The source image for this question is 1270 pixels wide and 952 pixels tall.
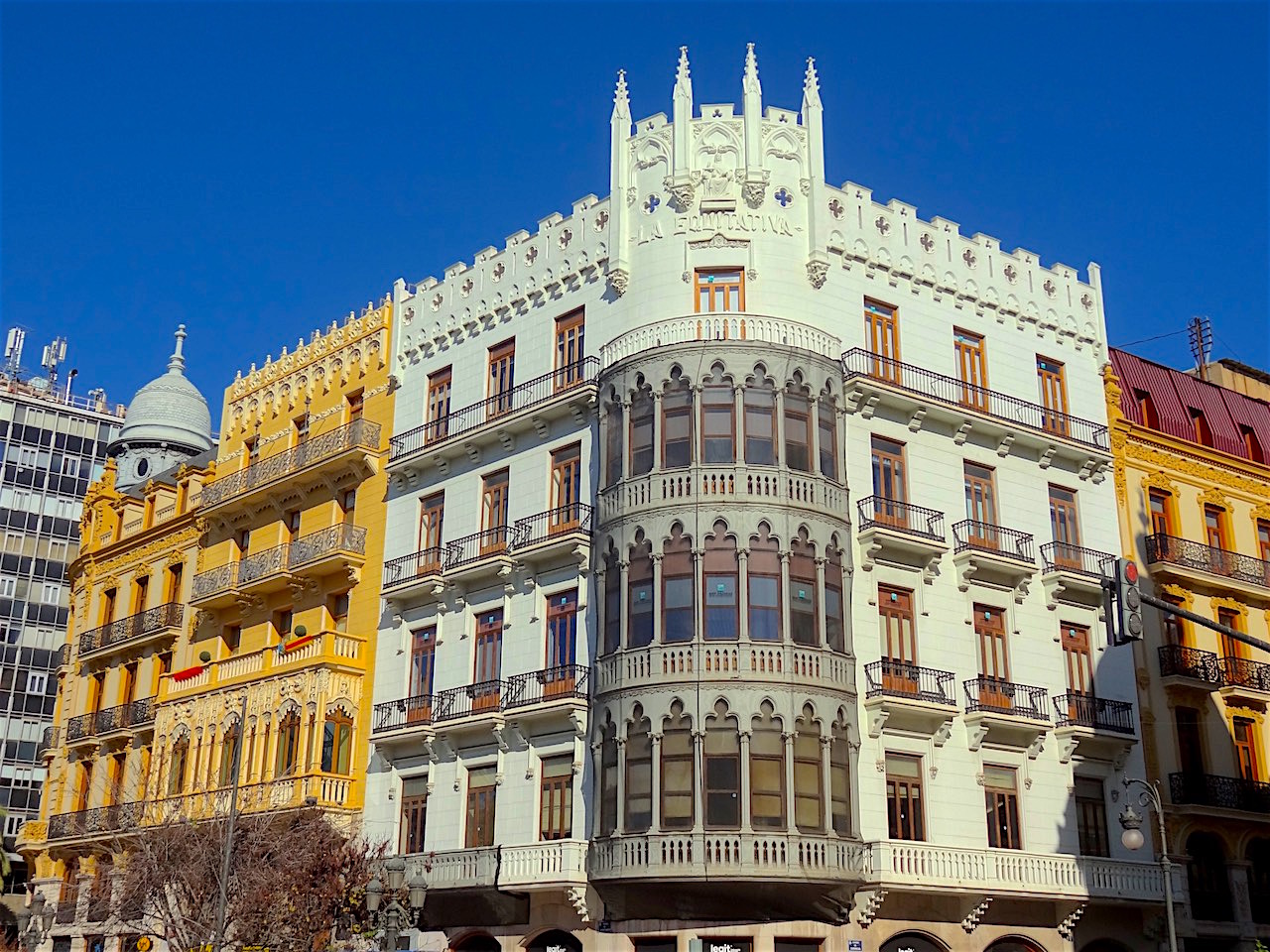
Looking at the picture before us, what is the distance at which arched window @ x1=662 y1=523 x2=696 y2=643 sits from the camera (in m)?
31.8

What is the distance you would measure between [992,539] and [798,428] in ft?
22.3

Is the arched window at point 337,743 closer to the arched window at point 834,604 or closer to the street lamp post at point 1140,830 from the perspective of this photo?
the arched window at point 834,604

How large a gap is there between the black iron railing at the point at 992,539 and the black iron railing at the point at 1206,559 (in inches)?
184

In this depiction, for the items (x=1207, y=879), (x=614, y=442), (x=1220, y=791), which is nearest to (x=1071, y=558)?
(x=1220, y=791)

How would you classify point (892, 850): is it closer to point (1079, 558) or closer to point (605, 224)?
point (1079, 558)

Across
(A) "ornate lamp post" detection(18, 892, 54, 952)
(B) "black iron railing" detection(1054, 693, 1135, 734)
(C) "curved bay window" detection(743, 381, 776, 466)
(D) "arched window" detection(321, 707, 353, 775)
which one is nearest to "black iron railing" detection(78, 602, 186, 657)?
(A) "ornate lamp post" detection(18, 892, 54, 952)

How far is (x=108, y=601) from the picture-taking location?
5369 cm

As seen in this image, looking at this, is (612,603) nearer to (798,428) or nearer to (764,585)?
(764,585)

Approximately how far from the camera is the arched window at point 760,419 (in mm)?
33000

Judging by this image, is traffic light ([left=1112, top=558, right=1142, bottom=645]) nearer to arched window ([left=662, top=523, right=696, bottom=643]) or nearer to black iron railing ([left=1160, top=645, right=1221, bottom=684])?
arched window ([left=662, top=523, right=696, bottom=643])

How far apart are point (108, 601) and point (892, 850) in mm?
34531

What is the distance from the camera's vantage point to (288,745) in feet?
129

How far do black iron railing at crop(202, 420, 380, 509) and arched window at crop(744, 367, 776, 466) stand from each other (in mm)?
13924

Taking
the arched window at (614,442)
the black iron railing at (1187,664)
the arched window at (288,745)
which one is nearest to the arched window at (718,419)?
the arched window at (614,442)
